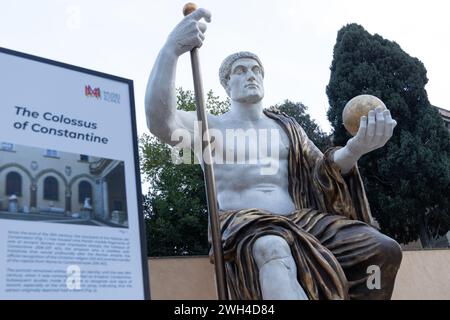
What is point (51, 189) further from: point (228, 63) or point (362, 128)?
point (228, 63)

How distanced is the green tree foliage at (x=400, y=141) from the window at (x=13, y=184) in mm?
12412

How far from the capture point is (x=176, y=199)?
50.1 ft

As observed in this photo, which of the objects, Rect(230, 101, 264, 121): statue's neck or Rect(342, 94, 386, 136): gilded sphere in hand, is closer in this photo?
Rect(342, 94, 386, 136): gilded sphere in hand

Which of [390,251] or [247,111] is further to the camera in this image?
[247,111]

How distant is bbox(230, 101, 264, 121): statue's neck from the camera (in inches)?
143

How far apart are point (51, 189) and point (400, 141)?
12.9 meters

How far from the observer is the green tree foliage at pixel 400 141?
1363cm

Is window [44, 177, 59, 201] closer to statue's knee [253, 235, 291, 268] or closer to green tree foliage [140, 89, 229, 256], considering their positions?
statue's knee [253, 235, 291, 268]

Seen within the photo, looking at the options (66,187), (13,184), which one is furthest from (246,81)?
(13,184)

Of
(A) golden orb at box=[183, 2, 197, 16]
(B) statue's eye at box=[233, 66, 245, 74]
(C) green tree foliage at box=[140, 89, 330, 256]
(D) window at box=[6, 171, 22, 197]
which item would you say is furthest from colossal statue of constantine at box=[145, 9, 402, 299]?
(C) green tree foliage at box=[140, 89, 330, 256]

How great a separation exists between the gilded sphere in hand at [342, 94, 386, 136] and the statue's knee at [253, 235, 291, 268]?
82 cm
